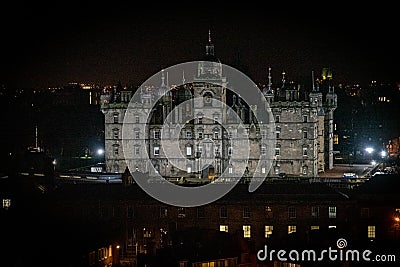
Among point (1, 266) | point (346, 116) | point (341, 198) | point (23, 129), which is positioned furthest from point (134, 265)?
point (346, 116)

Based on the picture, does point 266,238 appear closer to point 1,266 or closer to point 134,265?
point 134,265

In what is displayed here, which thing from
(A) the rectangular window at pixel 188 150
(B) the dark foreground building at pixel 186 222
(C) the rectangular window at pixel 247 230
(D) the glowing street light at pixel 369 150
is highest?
(A) the rectangular window at pixel 188 150

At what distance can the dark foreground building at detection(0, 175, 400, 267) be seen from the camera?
112 ft

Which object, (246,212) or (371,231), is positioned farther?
(246,212)

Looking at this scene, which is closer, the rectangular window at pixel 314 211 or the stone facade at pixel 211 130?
the rectangular window at pixel 314 211

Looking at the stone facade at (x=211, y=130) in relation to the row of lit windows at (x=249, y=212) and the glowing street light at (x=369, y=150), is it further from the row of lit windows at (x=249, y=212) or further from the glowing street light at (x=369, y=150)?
the glowing street light at (x=369, y=150)

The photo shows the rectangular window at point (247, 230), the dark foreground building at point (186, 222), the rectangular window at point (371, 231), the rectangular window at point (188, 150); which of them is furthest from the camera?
the rectangular window at point (188, 150)

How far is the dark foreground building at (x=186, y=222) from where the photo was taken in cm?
3403

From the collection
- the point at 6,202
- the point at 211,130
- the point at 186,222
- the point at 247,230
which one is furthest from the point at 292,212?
the point at 211,130

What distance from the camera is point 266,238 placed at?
143 feet

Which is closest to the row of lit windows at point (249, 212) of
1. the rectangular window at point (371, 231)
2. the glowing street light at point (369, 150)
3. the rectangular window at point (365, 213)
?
the rectangular window at point (365, 213)

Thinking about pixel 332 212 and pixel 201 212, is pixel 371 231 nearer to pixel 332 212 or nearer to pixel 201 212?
pixel 332 212

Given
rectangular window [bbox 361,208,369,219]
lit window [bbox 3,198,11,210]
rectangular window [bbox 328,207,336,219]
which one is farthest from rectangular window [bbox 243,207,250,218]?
lit window [bbox 3,198,11,210]

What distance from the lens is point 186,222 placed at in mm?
44469
